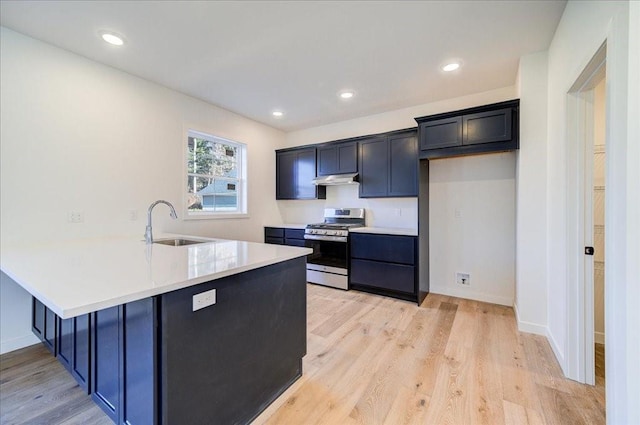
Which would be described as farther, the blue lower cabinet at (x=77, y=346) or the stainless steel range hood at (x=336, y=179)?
the stainless steel range hood at (x=336, y=179)

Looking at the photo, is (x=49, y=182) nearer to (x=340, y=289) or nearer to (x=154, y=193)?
(x=154, y=193)

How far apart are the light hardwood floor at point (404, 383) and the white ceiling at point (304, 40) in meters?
2.70

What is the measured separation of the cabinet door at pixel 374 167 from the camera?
12.5 feet

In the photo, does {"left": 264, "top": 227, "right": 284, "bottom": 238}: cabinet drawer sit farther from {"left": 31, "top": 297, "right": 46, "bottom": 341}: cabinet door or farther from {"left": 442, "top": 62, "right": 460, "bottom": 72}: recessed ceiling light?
{"left": 442, "top": 62, "right": 460, "bottom": 72}: recessed ceiling light

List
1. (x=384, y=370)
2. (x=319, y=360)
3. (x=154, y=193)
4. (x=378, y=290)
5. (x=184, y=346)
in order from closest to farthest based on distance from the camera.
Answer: (x=184, y=346), (x=384, y=370), (x=319, y=360), (x=154, y=193), (x=378, y=290)

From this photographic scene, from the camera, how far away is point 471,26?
2174mm

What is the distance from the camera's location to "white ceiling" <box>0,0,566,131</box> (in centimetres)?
200

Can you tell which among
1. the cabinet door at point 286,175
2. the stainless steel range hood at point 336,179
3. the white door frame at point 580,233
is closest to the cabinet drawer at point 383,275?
the stainless steel range hood at point 336,179

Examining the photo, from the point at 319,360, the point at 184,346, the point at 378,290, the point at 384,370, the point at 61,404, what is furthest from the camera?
the point at 378,290

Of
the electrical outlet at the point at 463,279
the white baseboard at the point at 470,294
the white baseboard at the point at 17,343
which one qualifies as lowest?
the white baseboard at the point at 17,343

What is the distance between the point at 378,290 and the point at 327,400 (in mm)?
2101

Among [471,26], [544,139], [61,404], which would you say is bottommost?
[61,404]

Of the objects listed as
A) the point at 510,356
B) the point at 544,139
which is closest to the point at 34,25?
the point at 544,139

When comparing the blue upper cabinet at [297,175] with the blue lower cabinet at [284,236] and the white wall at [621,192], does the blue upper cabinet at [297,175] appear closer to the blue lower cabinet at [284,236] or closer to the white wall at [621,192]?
the blue lower cabinet at [284,236]
